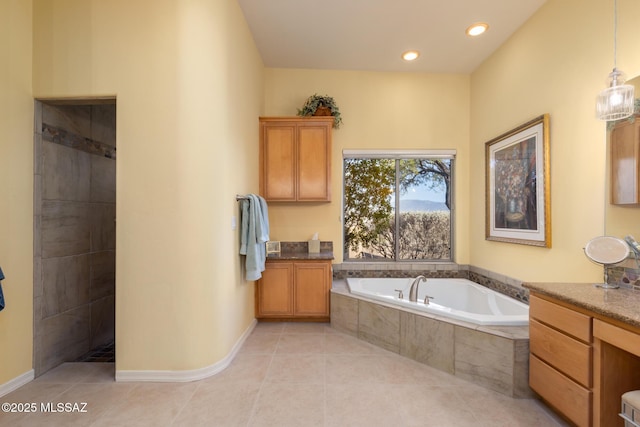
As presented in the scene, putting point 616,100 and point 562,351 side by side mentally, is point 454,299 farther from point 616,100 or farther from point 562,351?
point 616,100

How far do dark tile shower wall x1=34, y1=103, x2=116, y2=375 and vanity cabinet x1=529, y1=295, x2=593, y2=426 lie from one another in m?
3.46

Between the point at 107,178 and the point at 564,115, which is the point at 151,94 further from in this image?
the point at 564,115

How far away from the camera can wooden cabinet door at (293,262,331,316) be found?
3.27 metres

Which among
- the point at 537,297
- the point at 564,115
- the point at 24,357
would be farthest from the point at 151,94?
the point at 564,115

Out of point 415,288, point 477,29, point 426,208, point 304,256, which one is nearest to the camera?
point 477,29

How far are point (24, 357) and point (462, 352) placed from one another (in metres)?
3.18

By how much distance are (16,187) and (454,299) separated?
13.4 ft

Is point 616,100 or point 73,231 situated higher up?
point 616,100

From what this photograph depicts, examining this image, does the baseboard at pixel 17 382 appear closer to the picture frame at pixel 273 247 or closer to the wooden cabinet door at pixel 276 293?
the wooden cabinet door at pixel 276 293

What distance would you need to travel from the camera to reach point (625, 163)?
1791mm

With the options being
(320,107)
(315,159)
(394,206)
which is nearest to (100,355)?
(315,159)

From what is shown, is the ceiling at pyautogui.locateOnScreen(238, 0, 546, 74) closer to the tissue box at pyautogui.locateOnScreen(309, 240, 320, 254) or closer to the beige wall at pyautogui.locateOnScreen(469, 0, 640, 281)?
the beige wall at pyautogui.locateOnScreen(469, 0, 640, 281)

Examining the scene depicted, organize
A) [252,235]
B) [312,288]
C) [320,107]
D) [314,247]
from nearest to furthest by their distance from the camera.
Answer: [252,235] < [312,288] < [320,107] < [314,247]

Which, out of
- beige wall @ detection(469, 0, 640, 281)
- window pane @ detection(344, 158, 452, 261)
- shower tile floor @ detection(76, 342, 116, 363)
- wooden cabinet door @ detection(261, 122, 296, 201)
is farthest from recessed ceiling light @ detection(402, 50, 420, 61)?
shower tile floor @ detection(76, 342, 116, 363)
